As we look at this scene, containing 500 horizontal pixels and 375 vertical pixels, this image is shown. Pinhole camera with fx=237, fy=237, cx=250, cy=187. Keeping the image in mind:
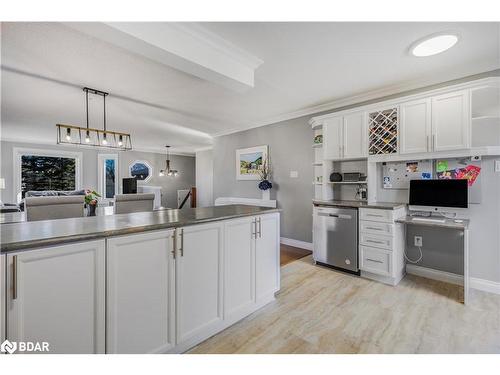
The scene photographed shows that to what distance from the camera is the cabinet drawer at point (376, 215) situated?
269cm

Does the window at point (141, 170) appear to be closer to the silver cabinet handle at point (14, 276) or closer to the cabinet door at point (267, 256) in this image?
the cabinet door at point (267, 256)

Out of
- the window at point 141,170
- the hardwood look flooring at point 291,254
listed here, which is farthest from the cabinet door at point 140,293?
the window at point 141,170

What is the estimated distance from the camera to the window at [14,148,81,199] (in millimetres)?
6488

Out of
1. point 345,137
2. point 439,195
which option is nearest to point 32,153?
point 345,137

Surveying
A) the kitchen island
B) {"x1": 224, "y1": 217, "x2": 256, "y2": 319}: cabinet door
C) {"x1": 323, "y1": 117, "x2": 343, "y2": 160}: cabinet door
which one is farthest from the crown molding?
the kitchen island

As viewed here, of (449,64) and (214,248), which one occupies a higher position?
(449,64)

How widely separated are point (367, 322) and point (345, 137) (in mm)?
2272

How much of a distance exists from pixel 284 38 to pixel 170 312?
7.68ft

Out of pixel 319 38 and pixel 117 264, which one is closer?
pixel 117 264

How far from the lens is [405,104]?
9.25ft

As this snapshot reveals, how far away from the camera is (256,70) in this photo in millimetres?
2705

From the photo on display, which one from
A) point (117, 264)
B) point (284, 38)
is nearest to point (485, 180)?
point (284, 38)

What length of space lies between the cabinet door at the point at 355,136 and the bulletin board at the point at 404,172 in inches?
15.6
